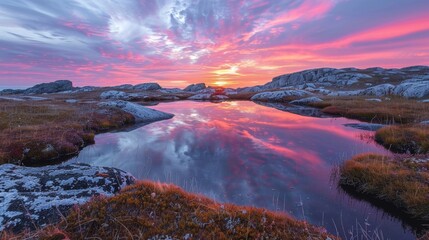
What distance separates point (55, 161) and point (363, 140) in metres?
25.6

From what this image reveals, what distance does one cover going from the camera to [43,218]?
5.45m

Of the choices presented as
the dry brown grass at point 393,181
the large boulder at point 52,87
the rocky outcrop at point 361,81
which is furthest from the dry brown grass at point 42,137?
the large boulder at point 52,87

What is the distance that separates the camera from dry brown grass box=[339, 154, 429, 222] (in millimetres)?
8422

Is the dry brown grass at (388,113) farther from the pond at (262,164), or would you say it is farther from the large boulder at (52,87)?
the large boulder at (52,87)

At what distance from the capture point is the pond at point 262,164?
877 centimetres

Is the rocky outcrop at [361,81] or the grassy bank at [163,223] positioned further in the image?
the rocky outcrop at [361,81]

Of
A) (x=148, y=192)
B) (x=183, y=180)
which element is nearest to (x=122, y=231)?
(x=148, y=192)

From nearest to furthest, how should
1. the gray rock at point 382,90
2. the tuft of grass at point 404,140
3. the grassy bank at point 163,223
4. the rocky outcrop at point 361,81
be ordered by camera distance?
the grassy bank at point 163,223
the tuft of grass at point 404,140
the rocky outcrop at point 361,81
the gray rock at point 382,90

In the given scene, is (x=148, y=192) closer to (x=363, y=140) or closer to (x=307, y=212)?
(x=307, y=212)

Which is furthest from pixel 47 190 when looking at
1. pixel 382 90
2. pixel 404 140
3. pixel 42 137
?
pixel 382 90

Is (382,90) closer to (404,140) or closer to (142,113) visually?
(404,140)

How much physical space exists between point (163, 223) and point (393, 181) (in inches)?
422

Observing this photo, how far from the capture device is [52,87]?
17725cm

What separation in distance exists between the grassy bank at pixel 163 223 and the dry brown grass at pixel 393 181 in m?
5.80
